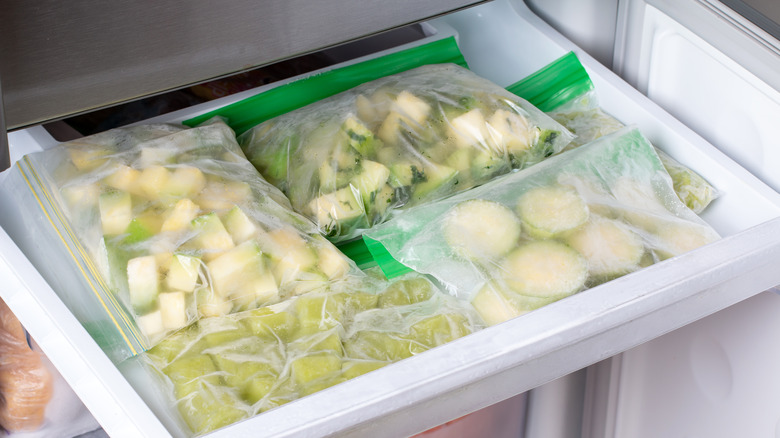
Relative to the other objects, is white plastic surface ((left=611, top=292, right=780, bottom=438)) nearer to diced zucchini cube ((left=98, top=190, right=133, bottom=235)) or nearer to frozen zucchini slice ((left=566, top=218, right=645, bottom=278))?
frozen zucchini slice ((left=566, top=218, right=645, bottom=278))

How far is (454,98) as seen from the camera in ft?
3.38

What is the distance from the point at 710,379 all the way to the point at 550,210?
1.15 feet

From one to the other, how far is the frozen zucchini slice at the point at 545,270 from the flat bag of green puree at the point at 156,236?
199 millimetres

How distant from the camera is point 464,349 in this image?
26.9 inches

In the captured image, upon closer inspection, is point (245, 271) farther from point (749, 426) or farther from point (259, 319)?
point (749, 426)

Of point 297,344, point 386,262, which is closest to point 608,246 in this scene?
point 386,262

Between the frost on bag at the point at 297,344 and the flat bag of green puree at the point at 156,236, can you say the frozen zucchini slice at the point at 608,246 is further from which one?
the flat bag of green puree at the point at 156,236

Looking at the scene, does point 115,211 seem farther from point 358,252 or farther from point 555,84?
point 555,84

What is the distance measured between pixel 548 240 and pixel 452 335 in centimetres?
16

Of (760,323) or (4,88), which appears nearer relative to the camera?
(4,88)

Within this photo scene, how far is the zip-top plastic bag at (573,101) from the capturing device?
3.36ft

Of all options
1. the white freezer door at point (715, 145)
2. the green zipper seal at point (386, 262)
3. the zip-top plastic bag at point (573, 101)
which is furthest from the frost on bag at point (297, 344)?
the zip-top plastic bag at point (573, 101)

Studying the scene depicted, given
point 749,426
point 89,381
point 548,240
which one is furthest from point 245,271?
point 749,426

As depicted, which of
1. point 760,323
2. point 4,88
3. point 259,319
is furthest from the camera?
point 760,323
